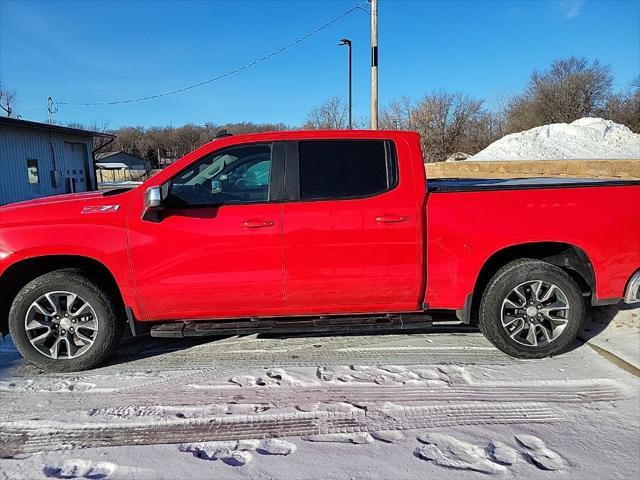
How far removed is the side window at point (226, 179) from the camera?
3.82m

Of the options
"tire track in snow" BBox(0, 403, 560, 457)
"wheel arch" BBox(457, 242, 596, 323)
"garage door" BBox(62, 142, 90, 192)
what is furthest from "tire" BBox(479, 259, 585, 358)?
"garage door" BBox(62, 142, 90, 192)

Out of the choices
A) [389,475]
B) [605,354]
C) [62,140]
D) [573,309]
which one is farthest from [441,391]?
[62,140]

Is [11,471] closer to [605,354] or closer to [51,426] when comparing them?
[51,426]

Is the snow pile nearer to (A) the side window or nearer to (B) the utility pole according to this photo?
(B) the utility pole

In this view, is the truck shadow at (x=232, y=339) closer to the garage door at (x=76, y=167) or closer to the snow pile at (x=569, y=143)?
the garage door at (x=76, y=167)

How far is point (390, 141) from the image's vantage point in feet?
13.0

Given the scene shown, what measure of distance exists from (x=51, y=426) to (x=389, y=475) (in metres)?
2.26

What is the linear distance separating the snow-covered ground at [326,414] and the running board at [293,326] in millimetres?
325

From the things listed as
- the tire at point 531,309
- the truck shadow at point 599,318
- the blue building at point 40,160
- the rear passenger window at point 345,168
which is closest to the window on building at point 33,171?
the blue building at point 40,160

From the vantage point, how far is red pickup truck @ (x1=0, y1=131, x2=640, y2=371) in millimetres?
3717

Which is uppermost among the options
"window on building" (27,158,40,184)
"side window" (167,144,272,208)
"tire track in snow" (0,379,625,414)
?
"window on building" (27,158,40,184)

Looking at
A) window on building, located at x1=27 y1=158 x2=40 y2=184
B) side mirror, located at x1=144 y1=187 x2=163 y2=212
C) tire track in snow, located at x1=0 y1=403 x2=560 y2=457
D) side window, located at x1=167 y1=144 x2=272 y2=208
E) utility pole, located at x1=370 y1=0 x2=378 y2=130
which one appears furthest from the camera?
window on building, located at x1=27 y1=158 x2=40 y2=184

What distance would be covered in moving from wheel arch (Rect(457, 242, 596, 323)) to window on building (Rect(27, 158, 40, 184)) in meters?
19.9

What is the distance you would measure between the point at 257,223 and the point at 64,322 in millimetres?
1804
